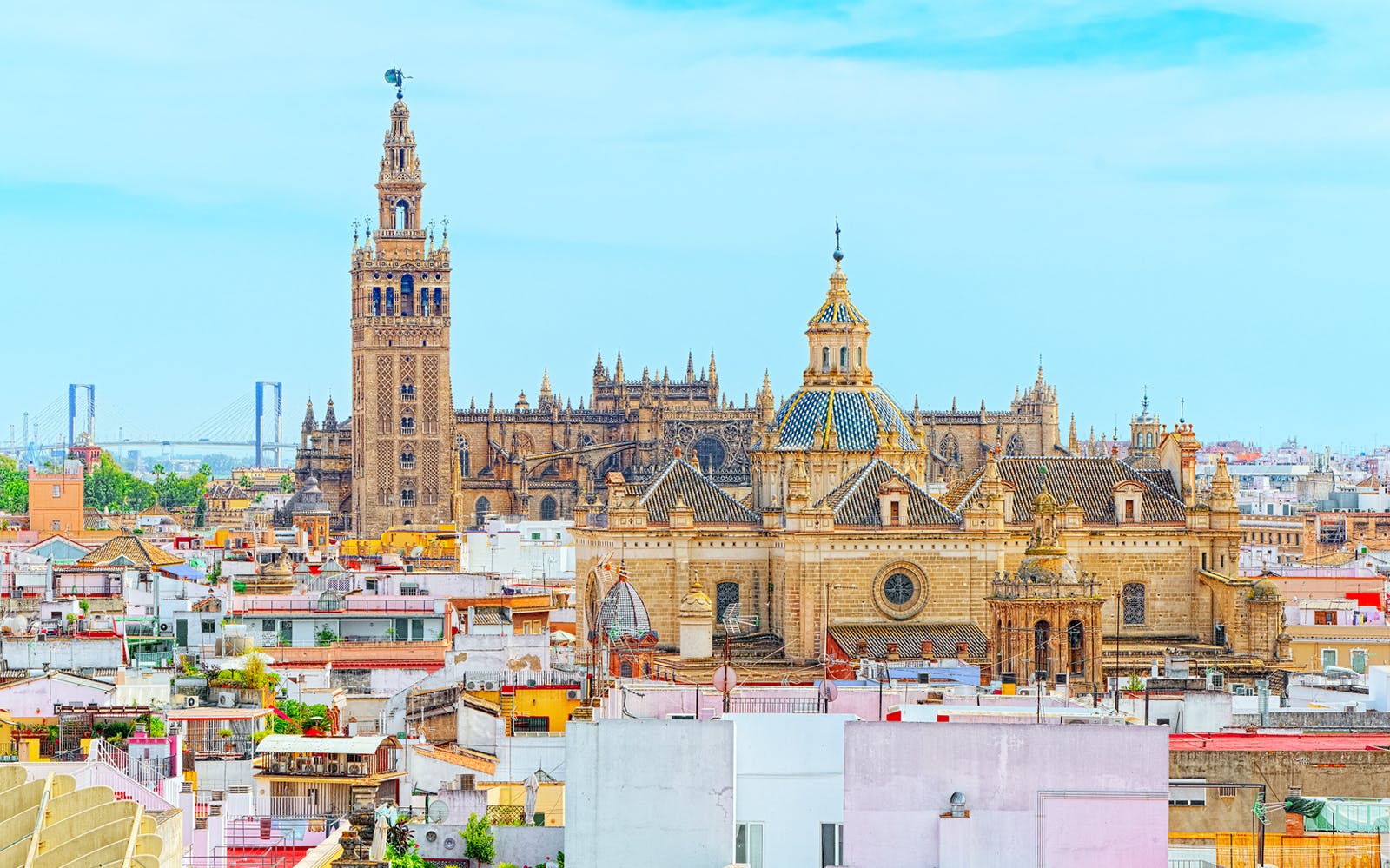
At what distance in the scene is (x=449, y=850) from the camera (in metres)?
28.5

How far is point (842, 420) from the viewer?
2557 inches

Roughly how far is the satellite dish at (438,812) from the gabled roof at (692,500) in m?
30.9

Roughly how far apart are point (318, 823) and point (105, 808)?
1076cm

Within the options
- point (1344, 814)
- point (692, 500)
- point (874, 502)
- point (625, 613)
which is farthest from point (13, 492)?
point (1344, 814)

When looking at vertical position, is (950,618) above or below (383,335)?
below

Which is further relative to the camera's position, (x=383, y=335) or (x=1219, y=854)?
(x=383, y=335)

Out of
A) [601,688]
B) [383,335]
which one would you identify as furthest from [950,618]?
[383,335]

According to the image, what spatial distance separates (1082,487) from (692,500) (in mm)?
9543

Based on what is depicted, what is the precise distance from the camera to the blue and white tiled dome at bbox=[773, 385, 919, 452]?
212 feet

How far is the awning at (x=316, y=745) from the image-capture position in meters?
36.5

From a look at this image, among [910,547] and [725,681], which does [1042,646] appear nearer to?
[910,547]

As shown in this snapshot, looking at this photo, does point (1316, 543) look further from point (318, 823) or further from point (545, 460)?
point (318, 823)

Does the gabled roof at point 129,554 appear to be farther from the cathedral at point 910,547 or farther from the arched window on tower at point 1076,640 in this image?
the arched window on tower at point 1076,640

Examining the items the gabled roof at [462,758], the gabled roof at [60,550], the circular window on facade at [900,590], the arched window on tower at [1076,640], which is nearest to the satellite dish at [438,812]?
the gabled roof at [462,758]
